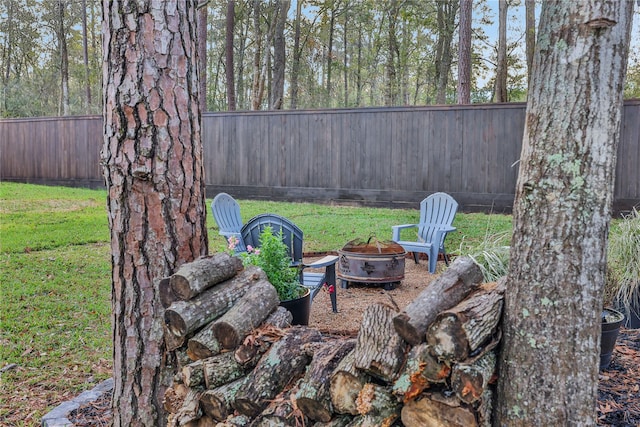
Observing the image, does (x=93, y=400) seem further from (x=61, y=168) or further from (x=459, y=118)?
(x=61, y=168)

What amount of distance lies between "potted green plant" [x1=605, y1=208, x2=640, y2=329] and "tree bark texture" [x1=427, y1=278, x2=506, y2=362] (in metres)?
2.11

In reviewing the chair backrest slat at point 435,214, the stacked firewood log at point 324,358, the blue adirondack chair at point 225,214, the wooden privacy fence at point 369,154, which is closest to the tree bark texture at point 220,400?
the stacked firewood log at point 324,358

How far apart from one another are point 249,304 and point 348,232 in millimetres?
5009

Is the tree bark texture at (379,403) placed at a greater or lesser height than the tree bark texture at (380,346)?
lesser

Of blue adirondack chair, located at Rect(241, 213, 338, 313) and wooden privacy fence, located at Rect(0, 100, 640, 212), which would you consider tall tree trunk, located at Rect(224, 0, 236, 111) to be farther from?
blue adirondack chair, located at Rect(241, 213, 338, 313)

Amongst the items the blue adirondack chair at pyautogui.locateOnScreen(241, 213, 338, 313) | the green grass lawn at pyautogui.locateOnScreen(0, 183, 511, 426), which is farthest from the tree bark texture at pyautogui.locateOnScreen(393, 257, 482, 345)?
the blue adirondack chair at pyautogui.locateOnScreen(241, 213, 338, 313)

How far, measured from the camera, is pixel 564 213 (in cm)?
131

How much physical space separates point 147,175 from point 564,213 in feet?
4.58

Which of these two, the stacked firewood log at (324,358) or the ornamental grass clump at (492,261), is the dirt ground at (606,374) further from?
the ornamental grass clump at (492,261)

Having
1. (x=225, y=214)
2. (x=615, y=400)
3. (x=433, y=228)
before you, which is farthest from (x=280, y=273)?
(x=433, y=228)

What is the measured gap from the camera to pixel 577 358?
1349 mm

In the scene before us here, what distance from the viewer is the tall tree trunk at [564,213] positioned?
4.17ft

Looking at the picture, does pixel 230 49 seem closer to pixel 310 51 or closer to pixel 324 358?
pixel 310 51

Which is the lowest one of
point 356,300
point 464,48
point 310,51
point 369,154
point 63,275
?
point 356,300
